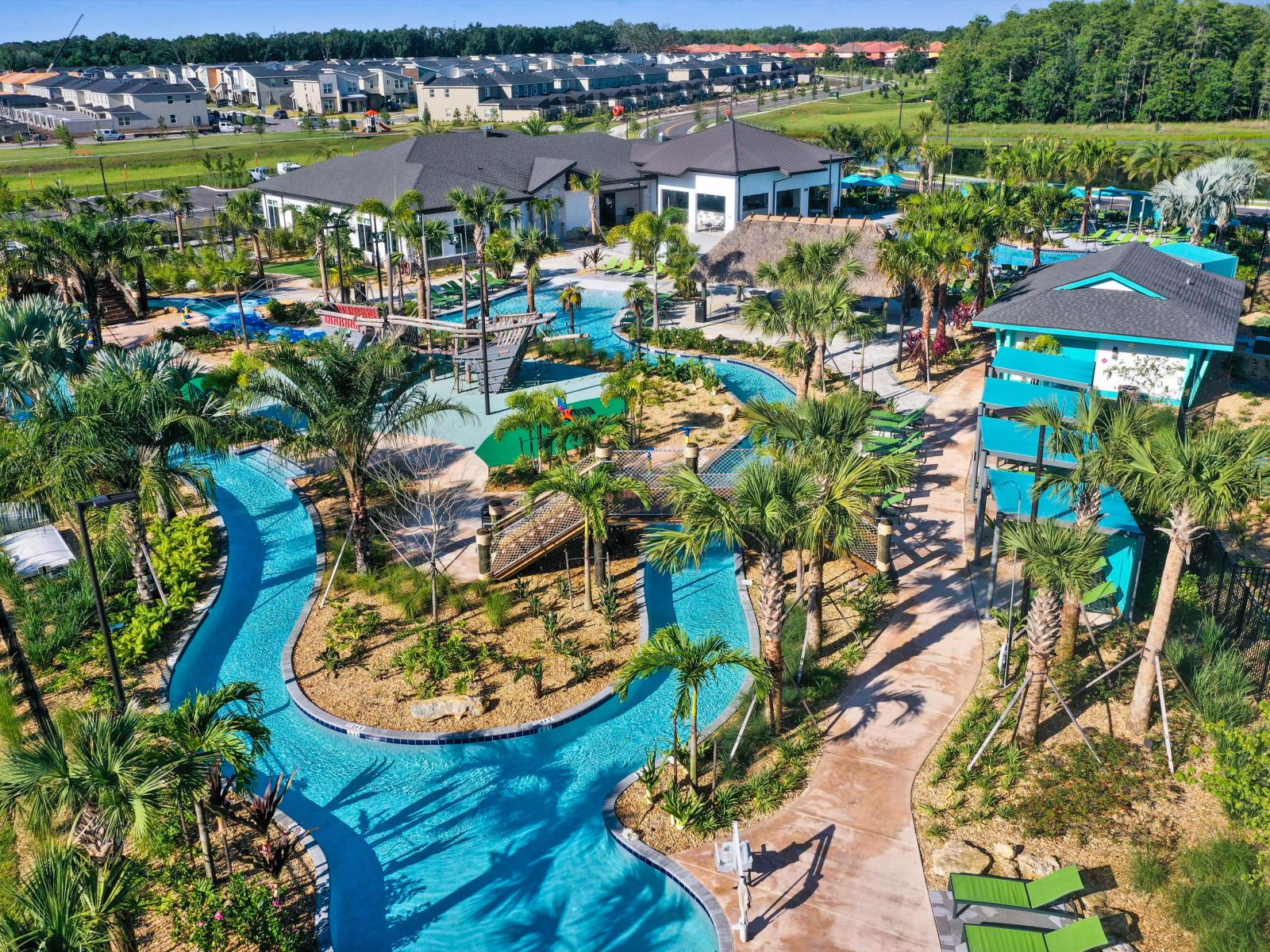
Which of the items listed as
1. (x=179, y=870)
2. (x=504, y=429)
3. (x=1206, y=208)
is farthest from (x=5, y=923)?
(x=1206, y=208)

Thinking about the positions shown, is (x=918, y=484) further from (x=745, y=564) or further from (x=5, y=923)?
(x=5, y=923)

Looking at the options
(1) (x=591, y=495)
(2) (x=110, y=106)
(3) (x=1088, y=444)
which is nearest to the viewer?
(3) (x=1088, y=444)

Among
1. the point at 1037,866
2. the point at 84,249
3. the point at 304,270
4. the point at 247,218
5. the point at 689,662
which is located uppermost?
the point at 247,218

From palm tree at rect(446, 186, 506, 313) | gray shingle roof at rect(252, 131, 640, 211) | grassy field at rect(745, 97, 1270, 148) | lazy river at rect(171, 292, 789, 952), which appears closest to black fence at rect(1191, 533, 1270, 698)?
→ lazy river at rect(171, 292, 789, 952)

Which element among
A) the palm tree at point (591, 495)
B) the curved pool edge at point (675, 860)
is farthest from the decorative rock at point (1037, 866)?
the palm tree at point (591, 495)

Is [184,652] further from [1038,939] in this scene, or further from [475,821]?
[1038,939]

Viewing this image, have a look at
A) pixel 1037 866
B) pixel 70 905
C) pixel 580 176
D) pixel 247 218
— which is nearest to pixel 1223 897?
pixel 1037 866

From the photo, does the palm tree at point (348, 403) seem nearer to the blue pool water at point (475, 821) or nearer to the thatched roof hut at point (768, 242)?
the blue pool water at point (475, 821)
